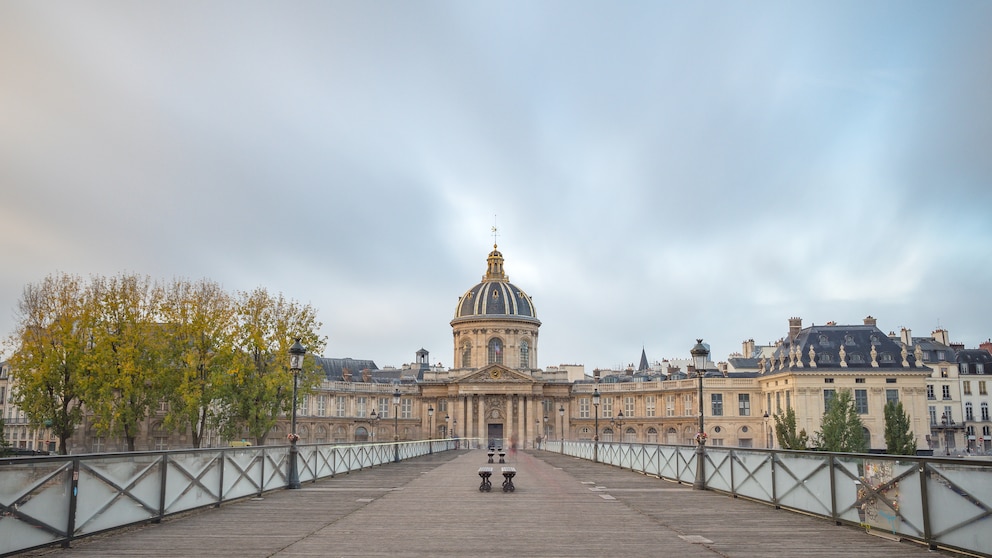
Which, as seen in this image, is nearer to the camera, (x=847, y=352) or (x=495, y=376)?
(x=847, y=352)

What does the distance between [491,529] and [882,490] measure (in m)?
6.38

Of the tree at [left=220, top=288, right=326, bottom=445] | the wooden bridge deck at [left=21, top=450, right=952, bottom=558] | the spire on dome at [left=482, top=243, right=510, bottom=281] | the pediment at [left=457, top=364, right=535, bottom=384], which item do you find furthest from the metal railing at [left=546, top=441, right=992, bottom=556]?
the spire on dome at [left=482, top=243, right=510, bottom=281]

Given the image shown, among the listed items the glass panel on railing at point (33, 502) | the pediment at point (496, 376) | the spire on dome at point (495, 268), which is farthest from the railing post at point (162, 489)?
the spire on dome at point (495, 268)

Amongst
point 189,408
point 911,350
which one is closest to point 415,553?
point 189,408

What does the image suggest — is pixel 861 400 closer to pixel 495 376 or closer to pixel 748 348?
pixel 748 348

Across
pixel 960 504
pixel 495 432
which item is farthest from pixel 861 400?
pixel 960 504

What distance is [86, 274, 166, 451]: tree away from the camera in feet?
158

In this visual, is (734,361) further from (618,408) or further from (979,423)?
(979,423)

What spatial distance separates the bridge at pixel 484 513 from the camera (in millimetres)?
11273

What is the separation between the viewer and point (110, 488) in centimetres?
1308

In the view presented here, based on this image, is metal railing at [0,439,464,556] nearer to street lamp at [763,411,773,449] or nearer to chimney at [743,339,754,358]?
street lamp at [763,411,773,449]

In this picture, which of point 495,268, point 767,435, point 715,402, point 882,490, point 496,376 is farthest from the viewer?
point 495,268

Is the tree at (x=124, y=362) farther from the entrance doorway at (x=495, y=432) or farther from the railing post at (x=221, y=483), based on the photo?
the entrance doorway at (x=495, y=432)

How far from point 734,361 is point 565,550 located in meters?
94.4
